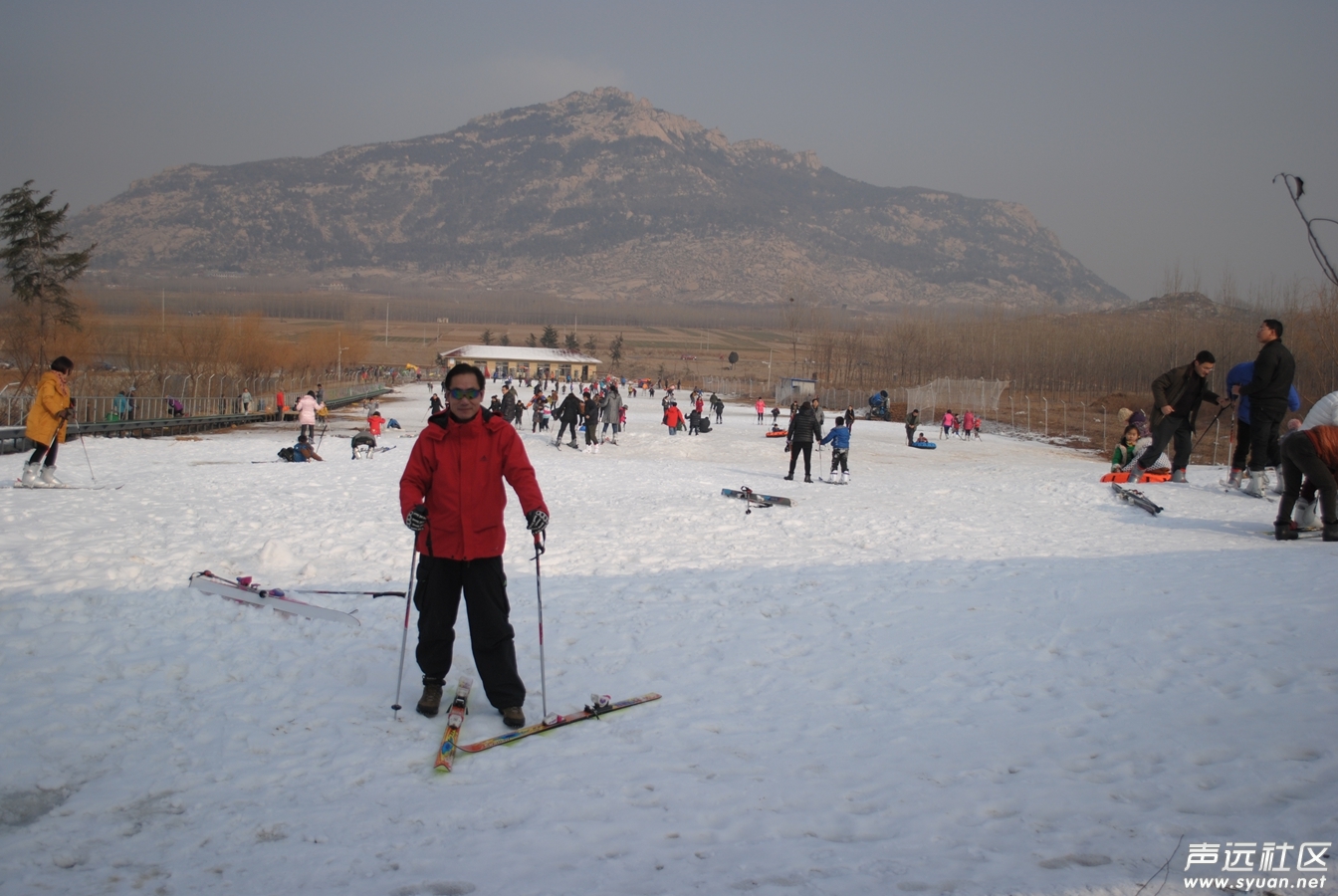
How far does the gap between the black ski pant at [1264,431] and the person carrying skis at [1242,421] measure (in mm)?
35

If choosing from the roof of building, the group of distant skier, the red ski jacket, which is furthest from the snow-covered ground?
the roof of building

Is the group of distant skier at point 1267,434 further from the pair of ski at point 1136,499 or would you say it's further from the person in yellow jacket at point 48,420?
the person in yellow jacket at point 48,420

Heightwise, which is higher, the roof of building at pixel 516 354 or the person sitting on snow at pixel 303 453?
the roof of building at pixel 516 354

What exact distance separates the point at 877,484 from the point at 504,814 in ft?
45.5

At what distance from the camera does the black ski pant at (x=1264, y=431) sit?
10.2 meters

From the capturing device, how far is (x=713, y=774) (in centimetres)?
404

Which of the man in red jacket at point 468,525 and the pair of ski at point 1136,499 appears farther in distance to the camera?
the pair of ski at point 1136,499

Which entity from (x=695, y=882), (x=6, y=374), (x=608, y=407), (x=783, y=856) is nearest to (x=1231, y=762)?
(x=783, y=856)

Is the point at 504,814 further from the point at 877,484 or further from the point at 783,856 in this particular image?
the point at 877,484

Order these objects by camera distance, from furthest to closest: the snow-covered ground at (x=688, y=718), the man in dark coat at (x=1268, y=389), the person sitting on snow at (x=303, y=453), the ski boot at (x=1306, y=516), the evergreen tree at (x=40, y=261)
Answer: the evergreen tree at (x=40, y=261), the person sitting on snow at (x=303, y=453), the man in dark coat at (x=1268, y=389), the ski boot at (x=1306, y=516), the snow-covered ground at (x=688, y=718)

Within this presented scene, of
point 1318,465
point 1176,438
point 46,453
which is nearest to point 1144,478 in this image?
point 1176,438

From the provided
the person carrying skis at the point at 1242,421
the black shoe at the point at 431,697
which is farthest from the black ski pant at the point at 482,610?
the person carrying skis at the point at 1242,421

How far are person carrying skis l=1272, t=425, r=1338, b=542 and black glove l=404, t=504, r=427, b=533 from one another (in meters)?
8.16

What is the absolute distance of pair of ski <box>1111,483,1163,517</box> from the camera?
11.2 m
